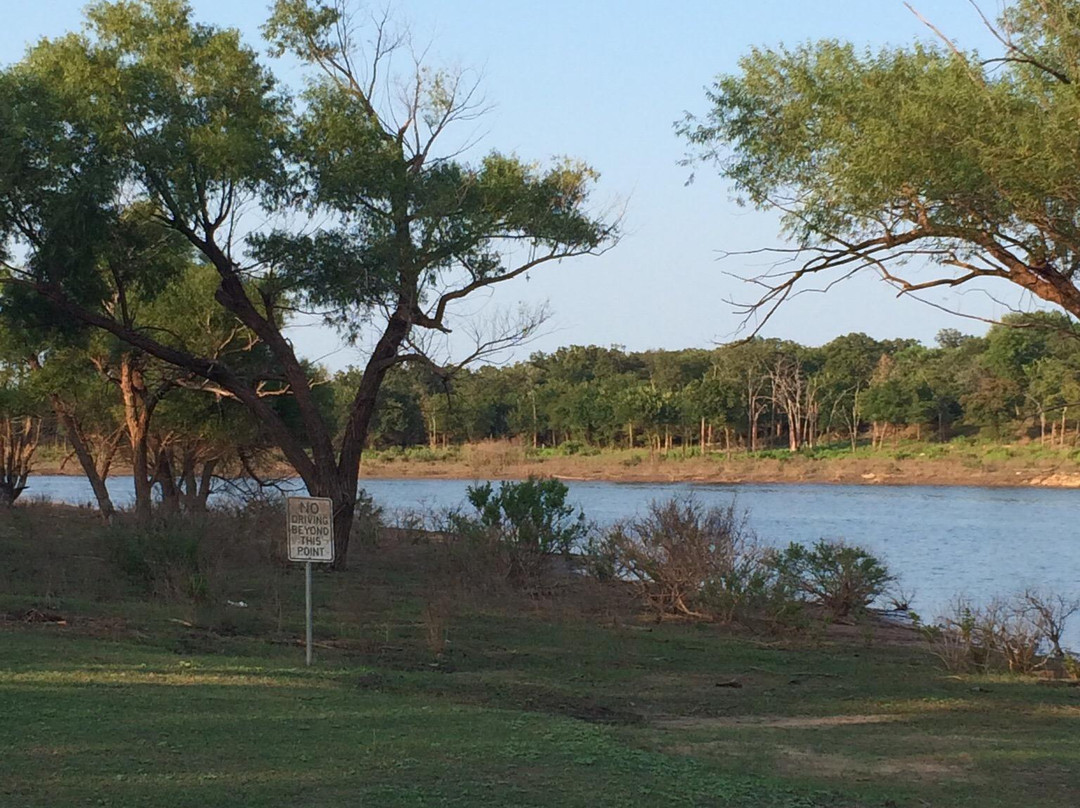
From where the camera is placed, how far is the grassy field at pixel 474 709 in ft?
21.7

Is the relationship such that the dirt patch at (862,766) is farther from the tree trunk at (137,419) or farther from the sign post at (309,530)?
the tree trunk at (137,419)

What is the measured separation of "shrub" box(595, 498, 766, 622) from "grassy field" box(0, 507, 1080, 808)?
20.1 inches

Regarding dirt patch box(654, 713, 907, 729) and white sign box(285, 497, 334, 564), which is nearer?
dirt patch box(654, 713, 907, 729)

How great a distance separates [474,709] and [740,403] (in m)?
72.9

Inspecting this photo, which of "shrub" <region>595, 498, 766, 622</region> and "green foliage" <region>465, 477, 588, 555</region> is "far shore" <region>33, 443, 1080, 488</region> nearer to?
"green foliage" <region>465, 477, 588, 555</region>

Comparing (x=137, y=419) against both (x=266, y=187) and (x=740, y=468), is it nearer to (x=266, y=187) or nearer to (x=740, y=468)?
(x=266, y=187)

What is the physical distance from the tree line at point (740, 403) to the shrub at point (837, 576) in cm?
4549

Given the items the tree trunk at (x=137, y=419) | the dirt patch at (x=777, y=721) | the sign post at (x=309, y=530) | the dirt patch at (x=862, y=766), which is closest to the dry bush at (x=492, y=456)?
the tree trunk at (x=137, y=419)

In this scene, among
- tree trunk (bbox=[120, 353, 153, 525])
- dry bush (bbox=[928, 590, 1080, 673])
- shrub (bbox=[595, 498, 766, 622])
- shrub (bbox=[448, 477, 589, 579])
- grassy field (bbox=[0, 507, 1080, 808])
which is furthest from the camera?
tree trunk (bbox=[120, 353, 153, 525])

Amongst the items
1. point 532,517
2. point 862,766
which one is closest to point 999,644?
point 862,766

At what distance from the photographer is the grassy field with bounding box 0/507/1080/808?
6.60m

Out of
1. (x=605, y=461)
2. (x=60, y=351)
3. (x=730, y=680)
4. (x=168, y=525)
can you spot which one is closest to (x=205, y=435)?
(x=60, y=351)

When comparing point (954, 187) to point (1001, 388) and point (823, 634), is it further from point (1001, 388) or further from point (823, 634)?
point (1001, 388)

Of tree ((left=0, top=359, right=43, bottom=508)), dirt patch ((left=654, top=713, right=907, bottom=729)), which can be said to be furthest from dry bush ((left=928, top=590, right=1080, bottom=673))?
tree ((left=0, top=359, right=43, bottom=508))
